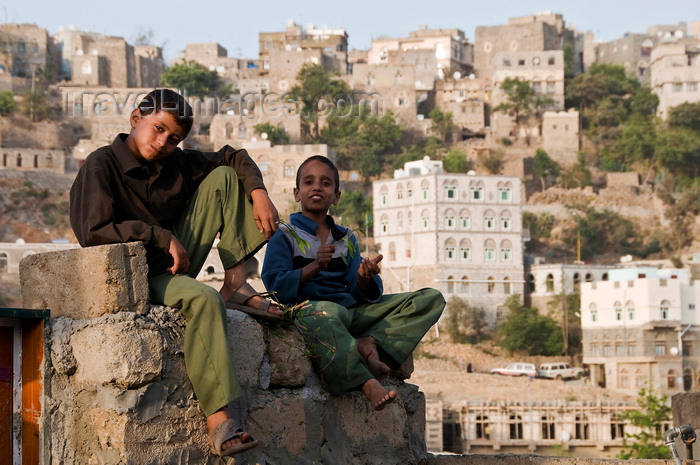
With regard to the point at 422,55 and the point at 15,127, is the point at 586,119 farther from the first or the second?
the point at 15,127

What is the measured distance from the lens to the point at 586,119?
74.4 meters

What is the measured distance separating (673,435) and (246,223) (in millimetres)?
1669

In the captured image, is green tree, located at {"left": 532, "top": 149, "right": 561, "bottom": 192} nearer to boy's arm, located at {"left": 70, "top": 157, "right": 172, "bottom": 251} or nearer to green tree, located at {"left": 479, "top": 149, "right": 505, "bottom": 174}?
green tree, located at {"left": 479, "top": 149, "right": 505, "bottom": 174}

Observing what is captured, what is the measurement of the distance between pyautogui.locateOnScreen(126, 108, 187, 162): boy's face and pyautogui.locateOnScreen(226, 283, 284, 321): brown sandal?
505 millimetres

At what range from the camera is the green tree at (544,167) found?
67.4 meters

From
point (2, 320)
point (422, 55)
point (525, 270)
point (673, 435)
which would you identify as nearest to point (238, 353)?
point (2, 320)

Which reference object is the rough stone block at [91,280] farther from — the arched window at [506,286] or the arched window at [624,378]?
the arched window at [506,286]

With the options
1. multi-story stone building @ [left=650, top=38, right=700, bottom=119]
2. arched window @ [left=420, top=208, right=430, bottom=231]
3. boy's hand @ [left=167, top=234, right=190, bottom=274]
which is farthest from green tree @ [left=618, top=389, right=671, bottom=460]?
multi-story stone building @ [left=650, top=38, right=700, bottom=119]

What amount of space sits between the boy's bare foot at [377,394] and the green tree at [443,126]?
68003mm

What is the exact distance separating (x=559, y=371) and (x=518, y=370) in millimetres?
1947

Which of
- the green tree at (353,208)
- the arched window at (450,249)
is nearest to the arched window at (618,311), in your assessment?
the arched window at (450,249)

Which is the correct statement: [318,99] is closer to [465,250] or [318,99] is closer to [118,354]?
[465,250]

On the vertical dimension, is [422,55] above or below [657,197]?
above

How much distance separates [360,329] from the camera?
4832 mm
